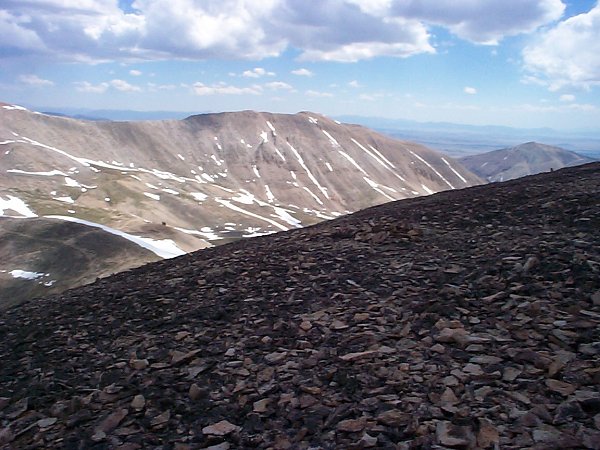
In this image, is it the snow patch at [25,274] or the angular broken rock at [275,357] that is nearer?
the angular broken rock at [275,357]

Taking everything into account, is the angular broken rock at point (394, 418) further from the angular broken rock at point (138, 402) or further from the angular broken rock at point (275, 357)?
the angular broken rock at point (138, 402)

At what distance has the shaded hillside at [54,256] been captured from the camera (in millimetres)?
79688

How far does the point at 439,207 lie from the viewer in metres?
19.9

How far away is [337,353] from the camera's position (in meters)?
8.34

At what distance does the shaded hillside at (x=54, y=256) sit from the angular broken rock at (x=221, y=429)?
7528cm

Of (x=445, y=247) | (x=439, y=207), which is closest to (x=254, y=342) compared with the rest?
(x=445, y=247)

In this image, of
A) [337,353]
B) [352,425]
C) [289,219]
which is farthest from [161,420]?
[289,219]

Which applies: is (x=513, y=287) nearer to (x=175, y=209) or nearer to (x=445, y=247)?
(x=445, y=247)

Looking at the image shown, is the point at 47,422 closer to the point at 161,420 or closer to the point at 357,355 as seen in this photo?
the point at 161,420

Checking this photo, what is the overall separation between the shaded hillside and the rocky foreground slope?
70120 millimetres

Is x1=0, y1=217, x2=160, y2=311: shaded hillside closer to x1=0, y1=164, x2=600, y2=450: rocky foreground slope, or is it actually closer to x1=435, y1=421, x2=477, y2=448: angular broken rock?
x1=0, y1=164, x2=600, y2=450: rocky foreground slope

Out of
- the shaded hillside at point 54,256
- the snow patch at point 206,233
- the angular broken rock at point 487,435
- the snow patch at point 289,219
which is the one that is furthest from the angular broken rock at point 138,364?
the snow patch at point 289,219

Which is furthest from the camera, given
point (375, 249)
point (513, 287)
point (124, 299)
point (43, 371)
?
point (375, 249)

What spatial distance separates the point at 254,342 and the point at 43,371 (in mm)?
4100
